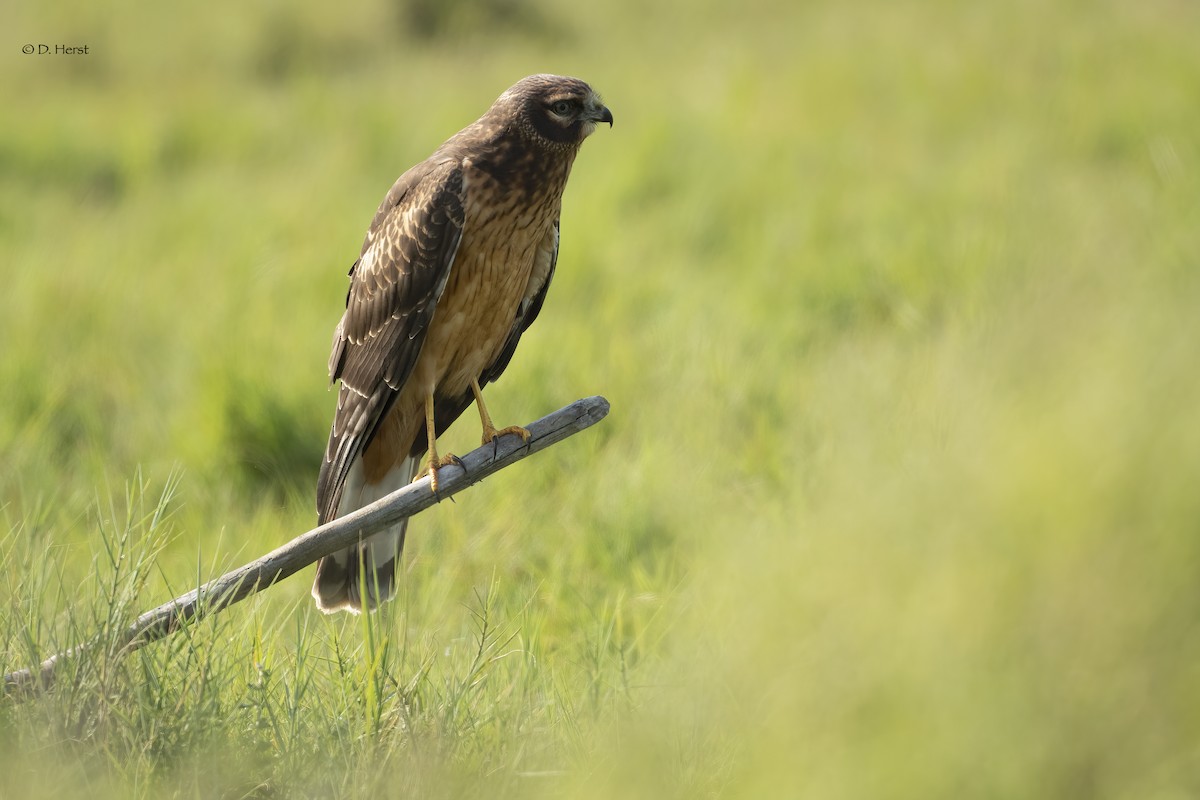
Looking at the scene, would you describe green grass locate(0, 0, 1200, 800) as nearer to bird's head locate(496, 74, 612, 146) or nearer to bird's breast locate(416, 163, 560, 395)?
bird's breast locate(416, 163, 560, 395)

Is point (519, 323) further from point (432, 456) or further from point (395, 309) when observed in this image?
point (432, 456)

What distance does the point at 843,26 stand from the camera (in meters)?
11.1

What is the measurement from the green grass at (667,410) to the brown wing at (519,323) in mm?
498

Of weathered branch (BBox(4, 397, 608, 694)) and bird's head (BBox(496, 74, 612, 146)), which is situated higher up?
bird's head (BBox(496, 74, 612, 146))

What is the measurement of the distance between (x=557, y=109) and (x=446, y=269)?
52 centimetres

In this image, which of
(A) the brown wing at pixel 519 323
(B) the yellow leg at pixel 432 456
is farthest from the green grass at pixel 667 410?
(A) the brown wing at pixel 519 323

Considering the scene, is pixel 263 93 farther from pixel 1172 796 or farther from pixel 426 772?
pixel 1172 796

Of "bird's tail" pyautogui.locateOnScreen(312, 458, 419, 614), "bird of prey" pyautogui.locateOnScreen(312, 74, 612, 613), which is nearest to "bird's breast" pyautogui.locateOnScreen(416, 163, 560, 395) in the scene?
"bird of prey" pyautogui.locateOnScreen(312, 74, 612, 613)

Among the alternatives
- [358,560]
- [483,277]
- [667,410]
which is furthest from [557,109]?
[667,410]

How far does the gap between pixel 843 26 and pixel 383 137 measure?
450cm

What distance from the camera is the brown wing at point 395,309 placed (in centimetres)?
330

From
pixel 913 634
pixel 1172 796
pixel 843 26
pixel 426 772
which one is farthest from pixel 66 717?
pixel 843 26

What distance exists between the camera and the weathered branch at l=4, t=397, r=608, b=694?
2.44 metres

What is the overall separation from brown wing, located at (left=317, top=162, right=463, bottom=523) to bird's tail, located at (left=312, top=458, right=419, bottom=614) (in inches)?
5.5
